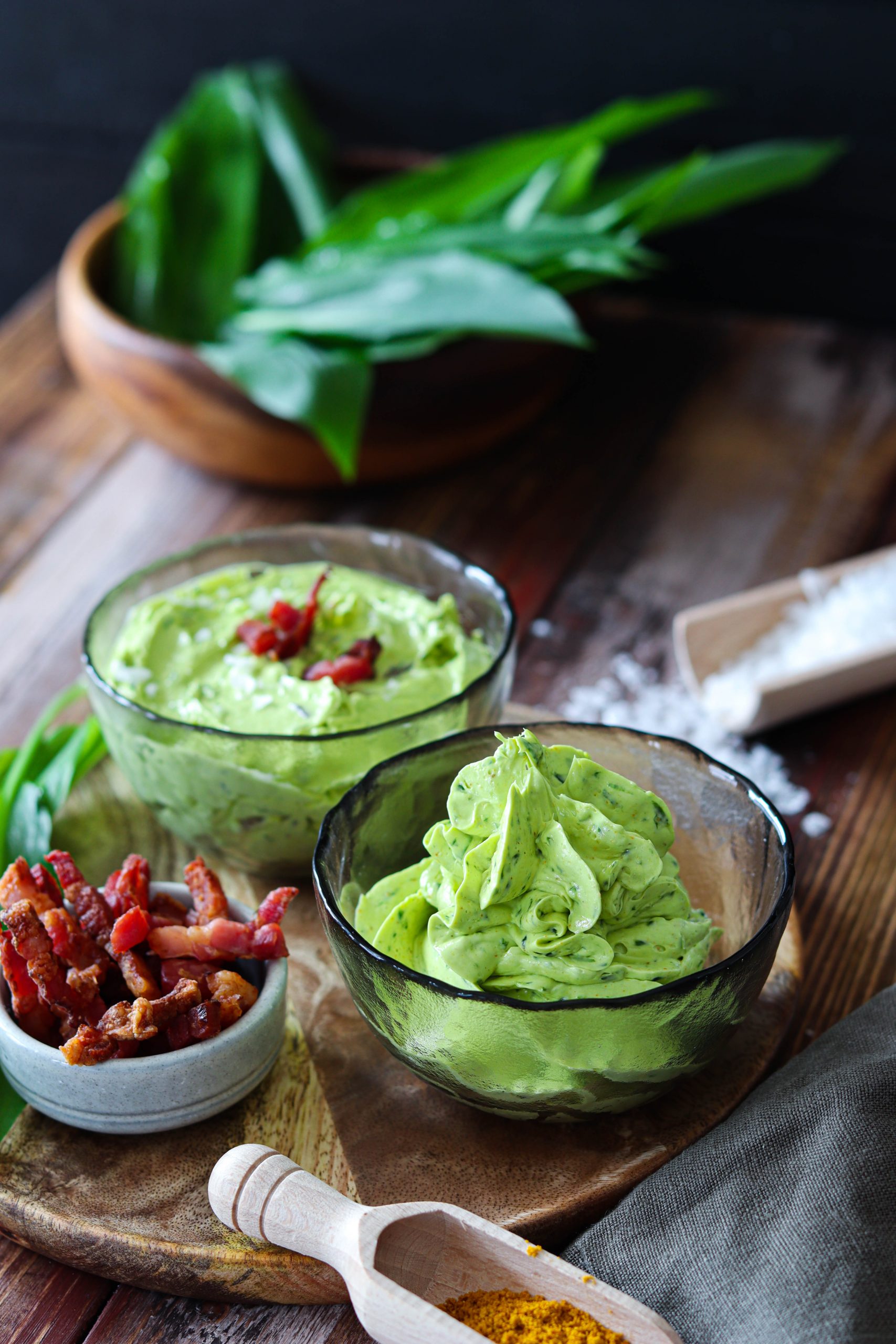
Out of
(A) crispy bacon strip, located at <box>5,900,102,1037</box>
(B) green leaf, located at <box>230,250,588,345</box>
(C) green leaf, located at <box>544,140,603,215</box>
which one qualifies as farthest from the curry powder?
(C) green leaf, located at <box>544,140,603,215</box>

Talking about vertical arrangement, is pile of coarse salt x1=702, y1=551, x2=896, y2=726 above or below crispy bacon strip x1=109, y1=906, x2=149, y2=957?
below

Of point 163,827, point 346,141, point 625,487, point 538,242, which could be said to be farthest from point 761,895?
point 346,141

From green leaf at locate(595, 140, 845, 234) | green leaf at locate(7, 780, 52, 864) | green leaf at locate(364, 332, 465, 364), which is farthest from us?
green leaf at locate(595, 140, 845, 234)

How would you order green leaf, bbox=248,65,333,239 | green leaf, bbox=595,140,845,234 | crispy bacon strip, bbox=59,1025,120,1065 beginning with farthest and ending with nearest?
green leaf, bbox=248,65,333,239
green leaf, bbox=595,140,845,234
crispy bacon strip, bbox=59,1025,120,1065

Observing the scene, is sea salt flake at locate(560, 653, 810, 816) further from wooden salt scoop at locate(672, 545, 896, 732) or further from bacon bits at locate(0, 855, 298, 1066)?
bacon bits at locate(0, 855, 298, 1066)

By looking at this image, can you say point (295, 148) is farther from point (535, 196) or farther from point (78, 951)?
point (78, 951)

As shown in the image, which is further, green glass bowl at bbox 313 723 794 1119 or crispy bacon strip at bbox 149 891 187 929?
crispy bacon strip at bbox 149 891 187 929
